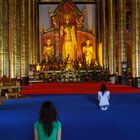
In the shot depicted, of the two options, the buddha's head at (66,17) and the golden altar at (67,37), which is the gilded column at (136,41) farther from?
the buddha's head at (66,17)

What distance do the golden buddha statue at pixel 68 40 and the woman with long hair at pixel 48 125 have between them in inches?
1268

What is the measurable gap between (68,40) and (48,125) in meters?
32.8

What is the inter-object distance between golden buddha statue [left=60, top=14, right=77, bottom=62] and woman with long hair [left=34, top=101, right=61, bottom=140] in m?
32.2

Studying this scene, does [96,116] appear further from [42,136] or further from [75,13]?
[75,13]

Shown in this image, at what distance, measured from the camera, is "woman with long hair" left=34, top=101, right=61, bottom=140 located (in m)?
5.19

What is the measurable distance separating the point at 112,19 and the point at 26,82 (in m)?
9.41

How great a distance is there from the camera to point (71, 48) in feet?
124

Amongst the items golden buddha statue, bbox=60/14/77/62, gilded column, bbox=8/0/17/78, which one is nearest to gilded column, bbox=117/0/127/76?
gilded column, bbox=8/0/17/78

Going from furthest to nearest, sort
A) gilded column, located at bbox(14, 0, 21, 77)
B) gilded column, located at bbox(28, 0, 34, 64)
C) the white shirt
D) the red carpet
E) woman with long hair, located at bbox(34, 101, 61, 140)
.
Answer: gilded column, located at bbox(28, 0, 34, 64) < gilded column, located at bbox(14, 0, 21, 77) < the red carpet < the white shirt < woman with long hair, located at bbox(34, 101, 61, 140)

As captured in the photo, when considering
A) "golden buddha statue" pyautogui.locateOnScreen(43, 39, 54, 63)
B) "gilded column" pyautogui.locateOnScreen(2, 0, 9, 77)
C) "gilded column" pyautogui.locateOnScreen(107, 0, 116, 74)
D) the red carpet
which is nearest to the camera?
the red carpet

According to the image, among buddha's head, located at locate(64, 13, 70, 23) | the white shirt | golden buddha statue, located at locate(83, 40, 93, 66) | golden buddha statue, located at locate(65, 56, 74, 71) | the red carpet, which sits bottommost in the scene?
the red carpet

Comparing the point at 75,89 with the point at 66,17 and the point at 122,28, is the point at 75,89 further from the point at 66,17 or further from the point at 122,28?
the point at 66,17

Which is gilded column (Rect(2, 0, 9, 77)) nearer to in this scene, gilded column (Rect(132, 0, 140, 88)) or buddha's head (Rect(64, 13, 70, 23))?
gilded column (Rect(132, 0, 140, 88))

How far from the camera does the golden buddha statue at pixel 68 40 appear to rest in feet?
124
